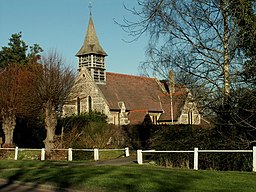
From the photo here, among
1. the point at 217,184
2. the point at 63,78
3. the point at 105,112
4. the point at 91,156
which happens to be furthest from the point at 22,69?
the point at 217,184

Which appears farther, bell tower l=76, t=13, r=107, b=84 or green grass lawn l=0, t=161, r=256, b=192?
bell tower l=76, t=13, r=107, b=84

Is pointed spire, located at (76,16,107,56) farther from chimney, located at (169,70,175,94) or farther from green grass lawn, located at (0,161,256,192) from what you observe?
green grass lawn, located at (0,161,256,192)

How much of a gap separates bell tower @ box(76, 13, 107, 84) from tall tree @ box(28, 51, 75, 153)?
2679 centimetres

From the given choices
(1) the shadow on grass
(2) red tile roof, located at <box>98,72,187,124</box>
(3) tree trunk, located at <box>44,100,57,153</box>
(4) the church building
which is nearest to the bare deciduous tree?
(3) tree trunk, located at <box>44,100,57,153</box>

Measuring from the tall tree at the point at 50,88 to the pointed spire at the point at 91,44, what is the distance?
28423 millimetres

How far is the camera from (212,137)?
1920cm

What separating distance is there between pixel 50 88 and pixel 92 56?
3044 centimetres

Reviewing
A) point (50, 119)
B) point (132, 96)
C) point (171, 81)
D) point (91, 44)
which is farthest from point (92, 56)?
point (171, 81)

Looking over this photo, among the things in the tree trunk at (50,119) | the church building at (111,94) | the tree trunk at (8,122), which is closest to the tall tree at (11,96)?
the tree trunk at (8,122)

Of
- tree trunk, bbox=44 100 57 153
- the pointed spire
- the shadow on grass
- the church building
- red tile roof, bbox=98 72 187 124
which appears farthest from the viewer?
the pointed spire

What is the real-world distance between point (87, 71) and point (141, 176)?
159ft

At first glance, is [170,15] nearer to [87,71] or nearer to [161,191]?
[161,191]

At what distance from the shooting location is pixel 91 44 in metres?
63.1

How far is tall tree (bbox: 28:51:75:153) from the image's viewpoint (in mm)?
32375
